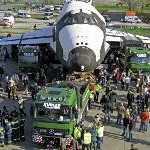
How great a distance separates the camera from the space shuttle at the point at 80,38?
109 ft

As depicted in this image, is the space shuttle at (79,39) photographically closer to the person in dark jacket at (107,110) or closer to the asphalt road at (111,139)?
the asphalt road at (111,139)

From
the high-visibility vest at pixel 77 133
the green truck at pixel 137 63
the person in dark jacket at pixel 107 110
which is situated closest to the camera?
the high-visibility vest at pixel 77 133

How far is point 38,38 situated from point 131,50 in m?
9.37

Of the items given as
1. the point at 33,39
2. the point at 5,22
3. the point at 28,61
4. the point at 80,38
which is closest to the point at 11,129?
the point at 80,38

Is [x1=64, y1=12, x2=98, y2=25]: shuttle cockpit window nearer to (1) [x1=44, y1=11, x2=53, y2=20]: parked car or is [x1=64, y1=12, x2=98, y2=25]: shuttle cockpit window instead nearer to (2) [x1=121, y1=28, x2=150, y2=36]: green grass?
(2) [x1=121, y1=28, x2=150, y2=36]: green grass

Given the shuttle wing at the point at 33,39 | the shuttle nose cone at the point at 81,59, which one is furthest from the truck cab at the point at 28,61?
the shuttle nose cone at the point at 81,59

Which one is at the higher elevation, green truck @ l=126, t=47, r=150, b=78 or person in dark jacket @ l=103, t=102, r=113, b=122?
green truck @ l=126, t=47, r=150, b=78

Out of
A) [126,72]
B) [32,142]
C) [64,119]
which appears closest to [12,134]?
[32,142]

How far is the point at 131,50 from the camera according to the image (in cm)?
4094

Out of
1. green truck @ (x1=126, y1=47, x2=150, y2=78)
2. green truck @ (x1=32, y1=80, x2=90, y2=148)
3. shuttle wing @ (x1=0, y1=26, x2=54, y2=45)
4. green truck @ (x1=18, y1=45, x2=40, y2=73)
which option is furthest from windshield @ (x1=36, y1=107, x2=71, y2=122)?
shuttle wing @ (x1=0, y1=26, x2=54, y2=45)

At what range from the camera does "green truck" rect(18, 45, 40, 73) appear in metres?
39.5

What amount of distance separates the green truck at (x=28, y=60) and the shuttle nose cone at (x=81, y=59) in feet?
20.7

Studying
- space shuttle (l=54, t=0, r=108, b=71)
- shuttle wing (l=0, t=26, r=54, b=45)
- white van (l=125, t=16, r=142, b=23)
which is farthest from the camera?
white van (l=125, t=16, r=142, b=23)

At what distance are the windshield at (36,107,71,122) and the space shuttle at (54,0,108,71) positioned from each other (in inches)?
317
